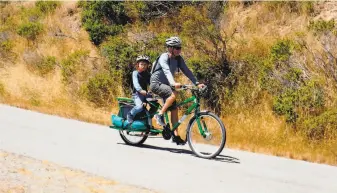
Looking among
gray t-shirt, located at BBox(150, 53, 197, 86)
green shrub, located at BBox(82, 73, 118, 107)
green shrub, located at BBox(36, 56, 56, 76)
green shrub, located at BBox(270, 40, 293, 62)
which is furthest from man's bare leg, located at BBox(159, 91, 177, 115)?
green shrub, located at BBox(36, 56, 56, 76)

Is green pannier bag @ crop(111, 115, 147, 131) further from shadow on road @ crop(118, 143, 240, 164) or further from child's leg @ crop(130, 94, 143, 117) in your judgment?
shadow on road @ crop(118, 143, 240, 164)

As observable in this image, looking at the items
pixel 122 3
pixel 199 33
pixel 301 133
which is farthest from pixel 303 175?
pixel 122 3

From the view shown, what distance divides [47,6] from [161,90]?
20.0m

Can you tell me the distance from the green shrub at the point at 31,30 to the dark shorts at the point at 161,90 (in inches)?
656

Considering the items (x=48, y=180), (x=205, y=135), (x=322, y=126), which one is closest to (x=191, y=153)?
(x=205, y=135)

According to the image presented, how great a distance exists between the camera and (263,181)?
735cm

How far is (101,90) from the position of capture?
15.9 metres

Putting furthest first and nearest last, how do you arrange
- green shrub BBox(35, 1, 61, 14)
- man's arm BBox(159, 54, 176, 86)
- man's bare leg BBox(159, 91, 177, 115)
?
green shrub BBox(35, 1, 61, 14)
man's bare leg BBox(159, 91, 177, 115)
man's arm BBox(159, 54, 176, 86)

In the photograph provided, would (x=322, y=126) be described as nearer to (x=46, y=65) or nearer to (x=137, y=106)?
(x=137, y=106)

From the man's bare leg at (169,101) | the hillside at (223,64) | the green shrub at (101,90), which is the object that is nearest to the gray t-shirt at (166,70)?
the man's bare leg at (169,101)

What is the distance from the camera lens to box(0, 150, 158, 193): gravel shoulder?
6509 millimetres

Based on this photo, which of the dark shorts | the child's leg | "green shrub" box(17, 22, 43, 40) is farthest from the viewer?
"green shrub" box(17, 22, 43, 40)

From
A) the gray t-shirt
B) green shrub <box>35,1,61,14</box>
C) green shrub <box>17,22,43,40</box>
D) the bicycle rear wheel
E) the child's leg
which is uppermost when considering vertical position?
green shrub <box>35,1,61,14</box>

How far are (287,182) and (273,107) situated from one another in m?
4.98
